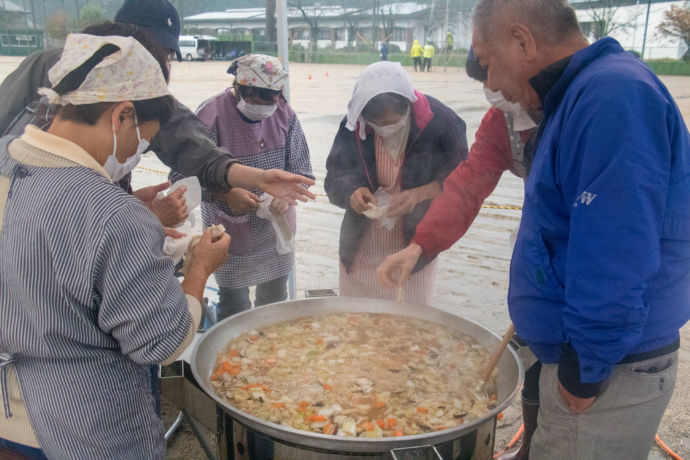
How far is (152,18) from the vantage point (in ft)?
8.96

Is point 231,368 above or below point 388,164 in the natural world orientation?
below

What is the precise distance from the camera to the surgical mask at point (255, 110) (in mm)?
3498

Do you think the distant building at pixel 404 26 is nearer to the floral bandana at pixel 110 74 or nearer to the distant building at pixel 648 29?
the distant building at pixel 648 29

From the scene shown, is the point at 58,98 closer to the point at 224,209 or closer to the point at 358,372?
the point at 358,372

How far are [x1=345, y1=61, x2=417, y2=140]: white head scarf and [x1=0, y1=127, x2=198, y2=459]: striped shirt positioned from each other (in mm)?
1780

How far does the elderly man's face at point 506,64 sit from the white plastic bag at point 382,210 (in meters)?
1.49

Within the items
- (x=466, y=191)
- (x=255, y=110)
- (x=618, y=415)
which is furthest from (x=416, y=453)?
(x=255, y=110)

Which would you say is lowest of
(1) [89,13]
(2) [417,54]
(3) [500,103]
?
(3) [500,103]

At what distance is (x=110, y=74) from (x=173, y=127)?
1.46 meters

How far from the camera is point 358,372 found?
97.0 inches

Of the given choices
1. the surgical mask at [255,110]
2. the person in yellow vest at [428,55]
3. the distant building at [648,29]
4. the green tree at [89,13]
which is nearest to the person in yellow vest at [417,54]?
the person in yellow vest at [428,55]

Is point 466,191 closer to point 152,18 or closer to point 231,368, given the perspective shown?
point 231,368

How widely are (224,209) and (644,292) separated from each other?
274 cm

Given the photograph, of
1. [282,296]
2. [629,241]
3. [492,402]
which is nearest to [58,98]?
[629,241]
